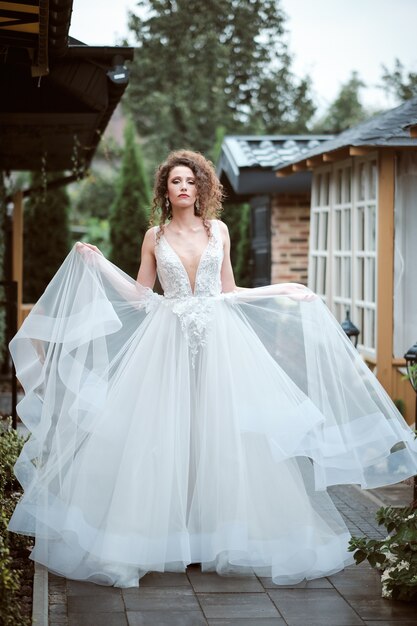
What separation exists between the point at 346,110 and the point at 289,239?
2143 centimetres

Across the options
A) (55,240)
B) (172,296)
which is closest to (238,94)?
(55,240)

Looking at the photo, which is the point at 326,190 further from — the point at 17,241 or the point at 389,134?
the point at 17,241

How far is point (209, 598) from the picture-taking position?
444 centimetres

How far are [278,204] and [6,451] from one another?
740cm

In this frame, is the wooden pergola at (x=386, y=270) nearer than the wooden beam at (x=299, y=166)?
Yes

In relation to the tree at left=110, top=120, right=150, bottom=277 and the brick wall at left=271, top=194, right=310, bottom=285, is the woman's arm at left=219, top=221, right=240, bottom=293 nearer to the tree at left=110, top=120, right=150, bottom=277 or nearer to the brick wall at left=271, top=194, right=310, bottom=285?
the brick wall at left=271, top=194, right=310, bottom=285

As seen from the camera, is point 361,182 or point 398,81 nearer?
point 361,182

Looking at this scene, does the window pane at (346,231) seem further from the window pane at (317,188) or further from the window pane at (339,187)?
the window pane at (317,188)

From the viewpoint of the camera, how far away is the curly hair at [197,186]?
5.31 m

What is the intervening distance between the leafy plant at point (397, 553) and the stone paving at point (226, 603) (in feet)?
0.24

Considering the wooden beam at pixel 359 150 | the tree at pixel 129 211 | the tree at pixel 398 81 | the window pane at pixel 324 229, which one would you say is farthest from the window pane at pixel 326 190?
the tree at pixel 398 81

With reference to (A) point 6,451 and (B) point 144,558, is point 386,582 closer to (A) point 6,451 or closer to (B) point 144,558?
(B) point 144,558

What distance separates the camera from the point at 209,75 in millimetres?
29172

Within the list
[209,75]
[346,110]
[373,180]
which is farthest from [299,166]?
[346,110]
